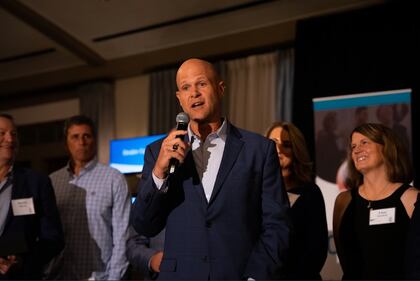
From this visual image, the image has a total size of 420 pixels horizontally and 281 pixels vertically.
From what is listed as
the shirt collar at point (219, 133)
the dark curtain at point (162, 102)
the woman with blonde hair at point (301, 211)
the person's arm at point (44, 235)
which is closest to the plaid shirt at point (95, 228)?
the person's arm at point (44, 235)

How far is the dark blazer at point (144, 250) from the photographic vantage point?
229 cm

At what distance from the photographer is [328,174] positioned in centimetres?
473

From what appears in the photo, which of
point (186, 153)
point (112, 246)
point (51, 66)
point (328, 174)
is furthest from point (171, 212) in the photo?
point (51, 66)

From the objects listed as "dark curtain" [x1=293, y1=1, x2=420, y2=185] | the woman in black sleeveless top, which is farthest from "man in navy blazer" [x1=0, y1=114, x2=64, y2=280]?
"dark curtain" [x1=293, y1=1, x2=420, y2=185]

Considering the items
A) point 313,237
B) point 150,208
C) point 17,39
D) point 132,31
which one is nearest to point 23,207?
point 150,208

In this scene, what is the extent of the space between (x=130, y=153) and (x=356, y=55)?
2515mm

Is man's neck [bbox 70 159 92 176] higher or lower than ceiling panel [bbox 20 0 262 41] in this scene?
lower

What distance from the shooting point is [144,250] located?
7.72 feet

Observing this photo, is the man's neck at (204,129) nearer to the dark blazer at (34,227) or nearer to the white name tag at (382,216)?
the white name tag at (382,216)

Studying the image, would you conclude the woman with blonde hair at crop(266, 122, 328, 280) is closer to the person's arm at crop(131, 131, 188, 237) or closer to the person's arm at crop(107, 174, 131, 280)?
the person's arm at crop(131, 131, 188, 237)

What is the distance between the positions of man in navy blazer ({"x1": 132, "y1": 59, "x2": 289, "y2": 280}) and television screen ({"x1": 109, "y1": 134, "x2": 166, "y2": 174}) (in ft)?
10.5

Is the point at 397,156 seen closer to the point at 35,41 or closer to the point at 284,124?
the point at 284,124

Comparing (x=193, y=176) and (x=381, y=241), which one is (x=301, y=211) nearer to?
(x=381, y=241)

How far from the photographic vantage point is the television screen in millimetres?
4891
